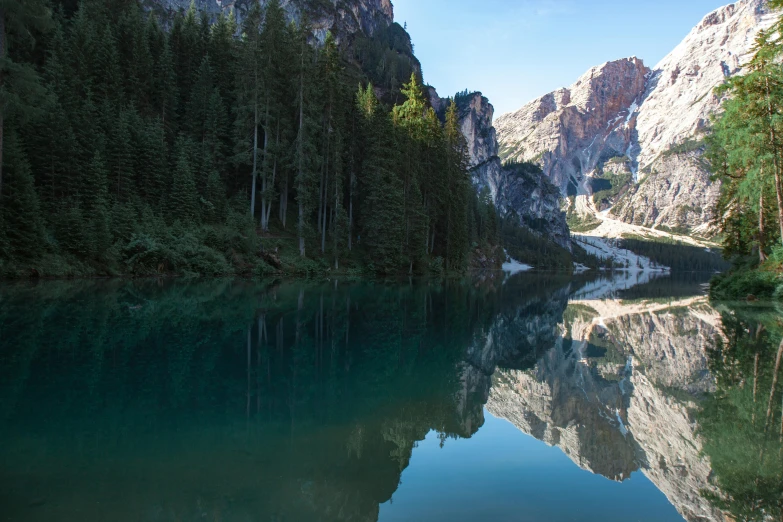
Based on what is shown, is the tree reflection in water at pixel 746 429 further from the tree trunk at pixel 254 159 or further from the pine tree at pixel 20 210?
the tree trunk at pixel 254 159

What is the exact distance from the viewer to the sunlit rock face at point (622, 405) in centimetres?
624

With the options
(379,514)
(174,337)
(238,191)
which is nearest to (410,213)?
(238,191)

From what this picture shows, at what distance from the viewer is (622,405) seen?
9.24 m

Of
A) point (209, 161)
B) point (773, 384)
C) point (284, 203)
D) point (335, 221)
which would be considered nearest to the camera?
point (773, 384)

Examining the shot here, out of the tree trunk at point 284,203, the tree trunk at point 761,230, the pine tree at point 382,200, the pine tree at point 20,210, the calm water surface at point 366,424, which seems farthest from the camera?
the tree trunk at point 284,203

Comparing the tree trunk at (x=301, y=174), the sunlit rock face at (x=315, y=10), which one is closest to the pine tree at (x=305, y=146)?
the tree trunk at (x=301, y=174)

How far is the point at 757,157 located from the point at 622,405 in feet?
81.7

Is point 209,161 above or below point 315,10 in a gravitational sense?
below

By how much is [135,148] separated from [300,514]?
37072mm

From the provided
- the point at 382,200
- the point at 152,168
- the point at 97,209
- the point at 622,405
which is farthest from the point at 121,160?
the point at 622,405

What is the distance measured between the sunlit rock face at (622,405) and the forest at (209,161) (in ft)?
79.1

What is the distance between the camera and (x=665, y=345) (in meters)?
15.6

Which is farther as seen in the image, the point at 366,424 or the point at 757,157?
the point at 757,157

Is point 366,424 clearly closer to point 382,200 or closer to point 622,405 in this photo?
point 622,405
